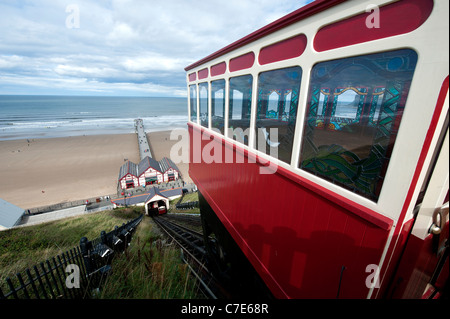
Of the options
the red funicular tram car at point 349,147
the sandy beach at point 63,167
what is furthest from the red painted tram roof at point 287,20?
the sandy beach at point 63,167

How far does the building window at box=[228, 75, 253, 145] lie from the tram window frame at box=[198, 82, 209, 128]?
1159 millimetres

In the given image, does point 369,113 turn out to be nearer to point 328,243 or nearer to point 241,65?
point 328,243

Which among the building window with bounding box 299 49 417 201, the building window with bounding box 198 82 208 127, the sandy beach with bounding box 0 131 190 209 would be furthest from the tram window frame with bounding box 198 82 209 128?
the sandy beach with bounding box 0 131 190 209

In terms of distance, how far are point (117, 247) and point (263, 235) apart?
4.48m

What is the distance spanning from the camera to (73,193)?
16.6 meters

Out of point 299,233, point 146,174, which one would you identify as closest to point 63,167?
point 146,174

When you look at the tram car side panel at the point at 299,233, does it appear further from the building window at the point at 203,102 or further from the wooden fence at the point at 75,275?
the wooden fence at the point at 75,275

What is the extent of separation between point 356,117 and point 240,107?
183cm

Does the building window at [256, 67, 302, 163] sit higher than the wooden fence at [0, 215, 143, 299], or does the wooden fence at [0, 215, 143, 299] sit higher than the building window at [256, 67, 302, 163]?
the building window at [256, 67, 302, 163]

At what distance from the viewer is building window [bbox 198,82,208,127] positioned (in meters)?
4.35

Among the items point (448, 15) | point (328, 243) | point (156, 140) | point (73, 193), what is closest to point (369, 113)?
point (448, 15)

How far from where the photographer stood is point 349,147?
1.68 meters

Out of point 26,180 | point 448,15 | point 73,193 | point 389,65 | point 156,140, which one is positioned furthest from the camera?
point 156,140

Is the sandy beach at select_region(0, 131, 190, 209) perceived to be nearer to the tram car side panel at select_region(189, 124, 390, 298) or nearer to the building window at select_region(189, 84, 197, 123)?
the building window at select_region(189, 84, 197, 123)
